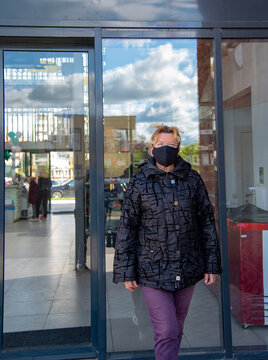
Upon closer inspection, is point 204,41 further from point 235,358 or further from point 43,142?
point 43,142

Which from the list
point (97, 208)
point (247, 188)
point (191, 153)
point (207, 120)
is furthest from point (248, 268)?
point (97, 208)

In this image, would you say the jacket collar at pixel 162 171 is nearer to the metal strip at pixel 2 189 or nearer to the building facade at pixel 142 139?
the building facade at pixel 142 139

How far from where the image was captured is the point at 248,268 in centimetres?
384

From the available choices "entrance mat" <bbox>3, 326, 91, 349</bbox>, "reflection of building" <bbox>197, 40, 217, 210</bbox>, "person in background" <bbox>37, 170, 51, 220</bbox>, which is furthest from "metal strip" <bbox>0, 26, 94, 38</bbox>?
"entrance mat" <bbox>3, 326, 91, 349</bbox>

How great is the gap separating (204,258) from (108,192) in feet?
4.35

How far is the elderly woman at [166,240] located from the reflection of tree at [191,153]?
144 centimetres

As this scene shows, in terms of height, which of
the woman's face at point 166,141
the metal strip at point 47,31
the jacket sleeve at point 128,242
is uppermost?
the metal strip at point 47,31

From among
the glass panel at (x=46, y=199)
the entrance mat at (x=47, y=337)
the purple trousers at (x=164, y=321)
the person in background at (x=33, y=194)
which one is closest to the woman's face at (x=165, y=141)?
the purple trousers at (x=164, y=321)

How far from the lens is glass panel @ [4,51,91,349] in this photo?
151 inches

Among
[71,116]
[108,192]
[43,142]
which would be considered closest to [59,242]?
[43,142]

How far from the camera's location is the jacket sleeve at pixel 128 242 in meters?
2.44

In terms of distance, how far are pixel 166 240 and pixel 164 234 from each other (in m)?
0.04

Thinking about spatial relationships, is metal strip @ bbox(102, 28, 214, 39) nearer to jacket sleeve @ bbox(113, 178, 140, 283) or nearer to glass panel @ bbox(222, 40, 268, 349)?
glass panel @ bbox(222, 40, 268, 349)

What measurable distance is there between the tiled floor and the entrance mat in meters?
0.08
